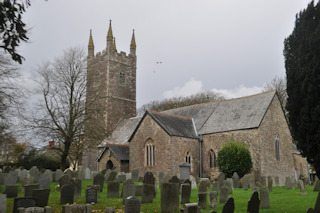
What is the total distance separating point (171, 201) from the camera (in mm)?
10766

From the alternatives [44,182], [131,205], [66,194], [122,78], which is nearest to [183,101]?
[122,78]

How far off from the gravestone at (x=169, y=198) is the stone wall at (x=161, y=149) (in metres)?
14.5

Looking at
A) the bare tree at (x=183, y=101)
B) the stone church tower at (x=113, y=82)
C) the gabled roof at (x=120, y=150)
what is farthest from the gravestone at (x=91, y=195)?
the bare tree at (x=183, y=101)

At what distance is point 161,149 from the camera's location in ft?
86.0

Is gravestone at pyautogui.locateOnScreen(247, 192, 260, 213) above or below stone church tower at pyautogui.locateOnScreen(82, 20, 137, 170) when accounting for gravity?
below

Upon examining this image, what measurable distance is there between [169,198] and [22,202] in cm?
436

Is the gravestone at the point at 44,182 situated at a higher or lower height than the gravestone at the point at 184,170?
lower

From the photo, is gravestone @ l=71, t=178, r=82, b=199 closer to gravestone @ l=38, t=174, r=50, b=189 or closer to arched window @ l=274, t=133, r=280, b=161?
gravestone @ l=38, t=174, r=50, b=189

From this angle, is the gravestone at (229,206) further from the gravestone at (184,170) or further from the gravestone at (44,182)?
the gravestone at (184,170)

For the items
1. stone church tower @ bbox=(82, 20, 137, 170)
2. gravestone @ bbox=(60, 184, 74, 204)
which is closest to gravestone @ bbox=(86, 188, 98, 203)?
gravestone @ bbox=(60, 184, 74, 204)

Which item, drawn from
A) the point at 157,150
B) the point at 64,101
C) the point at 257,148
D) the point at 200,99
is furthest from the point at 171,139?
the point at 200,99

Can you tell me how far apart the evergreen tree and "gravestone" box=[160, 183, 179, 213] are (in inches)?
164

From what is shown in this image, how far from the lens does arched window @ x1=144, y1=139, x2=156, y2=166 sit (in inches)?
1066

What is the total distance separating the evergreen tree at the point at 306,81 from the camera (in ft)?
32.1
